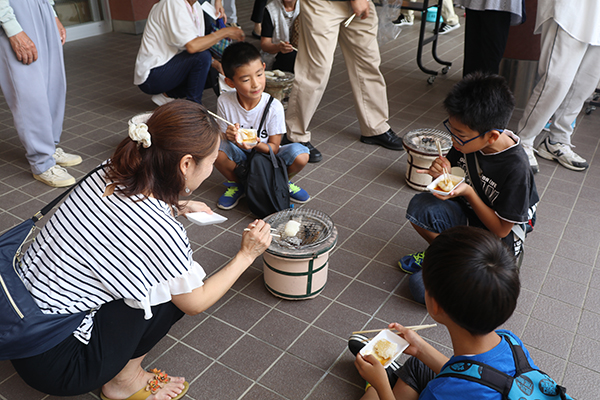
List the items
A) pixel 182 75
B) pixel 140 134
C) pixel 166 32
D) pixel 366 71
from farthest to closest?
pixel 182 75 → pixel 166 32 → pixel 366 71 → pixel 140 134

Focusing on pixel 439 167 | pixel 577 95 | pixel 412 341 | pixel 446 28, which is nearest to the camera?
pixel 412 341

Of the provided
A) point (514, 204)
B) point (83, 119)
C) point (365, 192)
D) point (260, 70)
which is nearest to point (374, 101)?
point (365, 192)

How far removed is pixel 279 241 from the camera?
2.32 meters

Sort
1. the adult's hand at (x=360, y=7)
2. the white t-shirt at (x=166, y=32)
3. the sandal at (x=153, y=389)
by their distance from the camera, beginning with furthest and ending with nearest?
the white t-shirt at (x=166, y=32) → the adult's hand at (x=360, y=7) → the sandal at (x=153, y=389)

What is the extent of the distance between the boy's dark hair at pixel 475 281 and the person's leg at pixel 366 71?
110 inches

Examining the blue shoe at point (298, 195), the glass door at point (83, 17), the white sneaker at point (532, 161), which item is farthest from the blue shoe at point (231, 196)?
the glass door at point (83, 17)

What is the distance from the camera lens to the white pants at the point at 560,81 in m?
3.51

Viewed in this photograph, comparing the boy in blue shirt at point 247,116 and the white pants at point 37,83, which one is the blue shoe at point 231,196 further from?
the white pants at point 37,83

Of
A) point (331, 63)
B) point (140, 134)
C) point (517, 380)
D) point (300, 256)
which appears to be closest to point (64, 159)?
point (331, 63)

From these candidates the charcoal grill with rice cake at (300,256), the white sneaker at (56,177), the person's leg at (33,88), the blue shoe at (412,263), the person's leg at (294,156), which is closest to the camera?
the charcoal grill with rice cake at (300,256)

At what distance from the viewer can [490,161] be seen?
2.29m

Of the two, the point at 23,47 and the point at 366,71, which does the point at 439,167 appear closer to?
the point at 366,71

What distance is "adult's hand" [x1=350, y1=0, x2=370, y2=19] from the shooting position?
11.9 feet

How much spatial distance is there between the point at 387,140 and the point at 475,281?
2.88 metres
